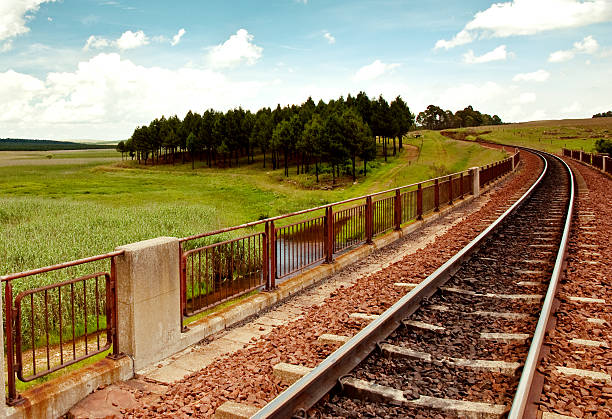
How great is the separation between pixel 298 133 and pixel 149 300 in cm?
7784

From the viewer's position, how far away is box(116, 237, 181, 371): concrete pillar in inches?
221

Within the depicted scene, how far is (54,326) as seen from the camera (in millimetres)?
10562

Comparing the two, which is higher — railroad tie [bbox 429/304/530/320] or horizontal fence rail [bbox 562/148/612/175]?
horizontal fence rail [bbox 562/148/612/175]

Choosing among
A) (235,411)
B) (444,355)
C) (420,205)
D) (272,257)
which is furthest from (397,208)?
(235,411)

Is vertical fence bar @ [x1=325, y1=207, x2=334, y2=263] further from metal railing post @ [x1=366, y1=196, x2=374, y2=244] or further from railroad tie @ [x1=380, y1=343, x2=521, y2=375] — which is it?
railroad tie @ [x1=380, y1=343, x2=521, y2=375]

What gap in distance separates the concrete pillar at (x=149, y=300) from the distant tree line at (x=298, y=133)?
58848 mm

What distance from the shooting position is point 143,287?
18.9 ft

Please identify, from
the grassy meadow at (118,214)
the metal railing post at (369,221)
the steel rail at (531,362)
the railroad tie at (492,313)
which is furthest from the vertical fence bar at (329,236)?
the grassy meadow at (118,214)

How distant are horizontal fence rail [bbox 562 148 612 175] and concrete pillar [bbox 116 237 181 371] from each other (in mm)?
35831

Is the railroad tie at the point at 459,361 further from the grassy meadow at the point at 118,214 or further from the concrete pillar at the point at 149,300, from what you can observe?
the grassy meadow at the point at 118,214

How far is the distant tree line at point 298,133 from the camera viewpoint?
6606 cm

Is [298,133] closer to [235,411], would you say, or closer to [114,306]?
[114,306]

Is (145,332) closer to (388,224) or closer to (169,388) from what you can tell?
(169,388)

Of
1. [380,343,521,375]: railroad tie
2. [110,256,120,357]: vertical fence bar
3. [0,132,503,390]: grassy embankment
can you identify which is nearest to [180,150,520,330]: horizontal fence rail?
[110,256,120,357]: vertical fence bar
